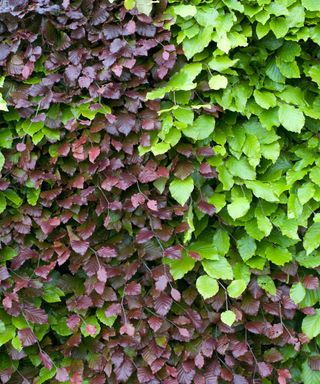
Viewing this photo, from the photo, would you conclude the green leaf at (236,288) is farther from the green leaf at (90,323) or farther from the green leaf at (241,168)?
the green leaf at (90,323)

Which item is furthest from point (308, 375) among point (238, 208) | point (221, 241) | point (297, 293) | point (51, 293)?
point (51, 293)

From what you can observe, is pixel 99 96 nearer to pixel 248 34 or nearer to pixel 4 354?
pixel 248 34

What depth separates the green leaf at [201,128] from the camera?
2171 millimetres

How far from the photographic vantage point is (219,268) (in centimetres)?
224

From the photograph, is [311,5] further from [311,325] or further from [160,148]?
[311,325]

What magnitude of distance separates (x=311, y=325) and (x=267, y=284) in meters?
0.29

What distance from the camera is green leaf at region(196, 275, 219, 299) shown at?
7.22ft

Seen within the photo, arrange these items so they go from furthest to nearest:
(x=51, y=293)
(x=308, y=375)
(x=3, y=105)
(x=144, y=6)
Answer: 1. (x=308, y=375)
2. (x=51, y=293)
3. (x=144, y=6)
4. (x=3, y=105)

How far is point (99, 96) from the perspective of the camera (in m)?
2.14

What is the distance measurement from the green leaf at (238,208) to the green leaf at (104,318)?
2.21 feet

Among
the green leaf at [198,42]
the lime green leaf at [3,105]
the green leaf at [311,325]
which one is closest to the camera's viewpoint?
the lime green leaf at [3,105]

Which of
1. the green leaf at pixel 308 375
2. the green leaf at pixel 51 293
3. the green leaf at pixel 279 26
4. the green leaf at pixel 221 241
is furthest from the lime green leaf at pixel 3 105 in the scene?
the green leaf at pixel 308 375

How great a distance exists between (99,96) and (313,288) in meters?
1.26

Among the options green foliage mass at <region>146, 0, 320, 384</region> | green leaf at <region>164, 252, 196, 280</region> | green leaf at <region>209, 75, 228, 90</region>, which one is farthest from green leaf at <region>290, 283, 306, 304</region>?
green leaf at <region>209, 75, 228, 90</region>
